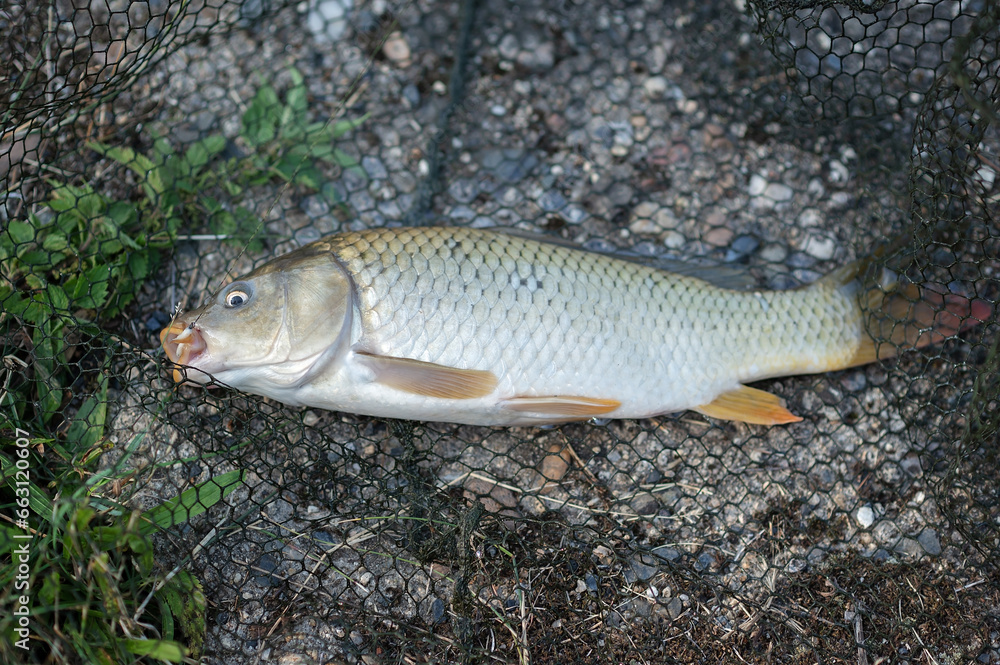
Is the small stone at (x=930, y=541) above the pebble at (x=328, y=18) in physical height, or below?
below

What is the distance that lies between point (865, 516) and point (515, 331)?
4.30 ft

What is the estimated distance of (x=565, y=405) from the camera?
206 centimetres

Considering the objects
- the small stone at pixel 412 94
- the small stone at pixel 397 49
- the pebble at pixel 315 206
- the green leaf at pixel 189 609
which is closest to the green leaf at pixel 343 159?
the pebble at pixel 315 206

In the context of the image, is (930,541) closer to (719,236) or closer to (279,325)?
(719,236)

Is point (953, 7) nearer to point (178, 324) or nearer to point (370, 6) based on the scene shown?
point (370, 6)

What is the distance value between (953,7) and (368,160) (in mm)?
2427

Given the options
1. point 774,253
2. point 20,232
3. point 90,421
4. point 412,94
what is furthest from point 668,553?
point 20,232

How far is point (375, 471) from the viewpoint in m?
2.21

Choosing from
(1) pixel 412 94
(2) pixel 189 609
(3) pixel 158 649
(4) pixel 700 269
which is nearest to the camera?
(3) pixel 158 649

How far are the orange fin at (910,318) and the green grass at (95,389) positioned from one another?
1929 mm

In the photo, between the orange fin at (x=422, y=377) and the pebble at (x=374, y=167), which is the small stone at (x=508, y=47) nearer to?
the pebble at (x=374, y=167)

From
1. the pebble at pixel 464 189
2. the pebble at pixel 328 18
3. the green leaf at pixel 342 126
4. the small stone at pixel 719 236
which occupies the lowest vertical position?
the small stone at pixel 719 236

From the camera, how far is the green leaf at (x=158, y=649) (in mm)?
1600

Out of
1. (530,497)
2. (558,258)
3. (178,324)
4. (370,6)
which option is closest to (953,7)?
(558,258)
